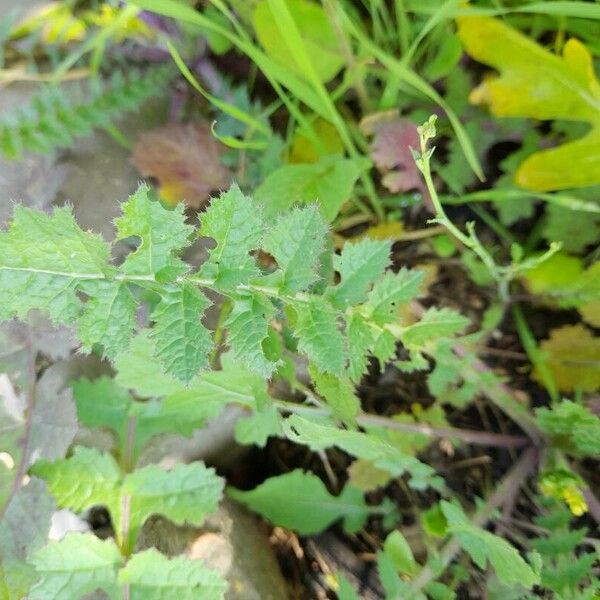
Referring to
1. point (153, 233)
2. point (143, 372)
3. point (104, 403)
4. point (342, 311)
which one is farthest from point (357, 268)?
point (104, 403)

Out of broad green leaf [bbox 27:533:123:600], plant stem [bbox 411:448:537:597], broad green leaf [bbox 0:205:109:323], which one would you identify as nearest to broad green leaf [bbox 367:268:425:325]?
broad green leaf [bbox 0:205:109:323]

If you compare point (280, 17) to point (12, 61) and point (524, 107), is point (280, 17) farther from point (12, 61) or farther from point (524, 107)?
point (12, 61)

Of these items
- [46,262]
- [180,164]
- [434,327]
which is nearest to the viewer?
[46,262]

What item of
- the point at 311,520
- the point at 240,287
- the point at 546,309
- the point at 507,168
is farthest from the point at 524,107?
the point at 311,520

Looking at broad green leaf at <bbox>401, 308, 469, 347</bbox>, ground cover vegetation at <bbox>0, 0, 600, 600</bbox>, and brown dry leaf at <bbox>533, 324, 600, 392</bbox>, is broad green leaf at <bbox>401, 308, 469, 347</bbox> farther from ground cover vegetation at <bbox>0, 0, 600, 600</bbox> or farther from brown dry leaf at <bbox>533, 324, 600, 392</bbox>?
brown dry leaf at <bbox>533, 324, 600, 392</bbox>

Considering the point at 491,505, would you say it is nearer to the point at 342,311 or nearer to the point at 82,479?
the point at 342,311

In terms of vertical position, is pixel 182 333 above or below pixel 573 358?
above
